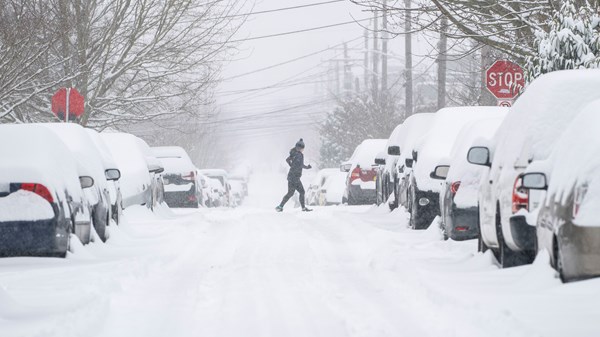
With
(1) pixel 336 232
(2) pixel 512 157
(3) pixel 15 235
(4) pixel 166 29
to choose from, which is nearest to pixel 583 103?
(2) pixel 512 157

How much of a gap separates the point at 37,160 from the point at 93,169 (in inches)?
136

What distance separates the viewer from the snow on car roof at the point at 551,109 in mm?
9539

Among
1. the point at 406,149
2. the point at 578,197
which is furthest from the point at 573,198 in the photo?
the point at 406,149

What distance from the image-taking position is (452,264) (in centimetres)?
1199

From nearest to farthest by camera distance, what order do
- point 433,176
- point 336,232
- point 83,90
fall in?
point 433,176, point 336,232, point 83,90

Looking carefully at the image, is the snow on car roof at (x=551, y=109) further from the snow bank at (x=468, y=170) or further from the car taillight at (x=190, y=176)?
the car taillight at (x=190, y=176)

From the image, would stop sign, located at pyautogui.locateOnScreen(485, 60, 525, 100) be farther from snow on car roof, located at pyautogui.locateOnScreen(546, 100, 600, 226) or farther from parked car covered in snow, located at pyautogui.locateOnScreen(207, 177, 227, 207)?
parked car covered in snow, located at pyautogui.locateOnScreen(207, 177, 227, 207)

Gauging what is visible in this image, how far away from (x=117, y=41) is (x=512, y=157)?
73.2ft

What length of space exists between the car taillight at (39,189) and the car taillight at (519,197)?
452cm

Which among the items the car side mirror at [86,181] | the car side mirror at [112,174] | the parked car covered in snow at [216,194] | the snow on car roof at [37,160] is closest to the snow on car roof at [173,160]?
the parked car covered in snow at [216,194]

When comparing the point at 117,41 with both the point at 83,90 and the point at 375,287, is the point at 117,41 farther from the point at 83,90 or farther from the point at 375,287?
the point at 375,287

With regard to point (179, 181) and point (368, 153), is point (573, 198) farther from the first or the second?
point (179, 181)

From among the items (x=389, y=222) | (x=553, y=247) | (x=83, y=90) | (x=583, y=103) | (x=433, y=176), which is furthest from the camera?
(x=83, y=90)

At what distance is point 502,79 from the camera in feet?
68.0
